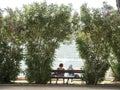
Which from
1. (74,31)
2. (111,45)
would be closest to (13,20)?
(74,31)

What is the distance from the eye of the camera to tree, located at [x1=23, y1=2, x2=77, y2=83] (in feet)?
56.9

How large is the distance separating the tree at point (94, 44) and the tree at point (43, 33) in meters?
0.68

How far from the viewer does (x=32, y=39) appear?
1756cm

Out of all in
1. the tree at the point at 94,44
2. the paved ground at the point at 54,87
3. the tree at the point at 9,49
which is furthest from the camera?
the tree at the point at 94,44

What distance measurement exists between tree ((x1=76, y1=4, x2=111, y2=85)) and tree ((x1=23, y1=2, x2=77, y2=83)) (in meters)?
0.68

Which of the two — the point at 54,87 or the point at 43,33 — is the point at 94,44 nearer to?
the point at 43,33

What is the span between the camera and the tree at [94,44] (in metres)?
17.4

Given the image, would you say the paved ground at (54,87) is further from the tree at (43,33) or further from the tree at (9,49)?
the tree at (9,49)

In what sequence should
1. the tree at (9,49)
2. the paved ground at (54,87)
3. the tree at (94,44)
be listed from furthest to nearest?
the tree at (94,44) → the tree at (9,49) → the paved ground at (54,87)

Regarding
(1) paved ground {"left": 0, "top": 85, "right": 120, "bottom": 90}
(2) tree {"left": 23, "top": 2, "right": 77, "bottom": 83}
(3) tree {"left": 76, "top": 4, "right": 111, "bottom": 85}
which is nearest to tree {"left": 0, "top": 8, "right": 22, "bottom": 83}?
(2) tree {"left": 23, "top": 2, "right": 77, "bottom": 83}

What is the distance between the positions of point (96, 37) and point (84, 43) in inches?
25.4

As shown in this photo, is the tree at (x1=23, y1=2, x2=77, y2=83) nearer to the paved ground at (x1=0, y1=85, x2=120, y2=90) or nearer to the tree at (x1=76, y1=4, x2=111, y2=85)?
the tree at (x1=76, y1=4, x2=111, y2=85)

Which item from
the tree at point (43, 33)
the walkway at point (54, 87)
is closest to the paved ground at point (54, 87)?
the walkway at point (54, 87)

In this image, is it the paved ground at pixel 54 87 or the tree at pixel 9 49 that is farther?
the tree at pixel 9 49
